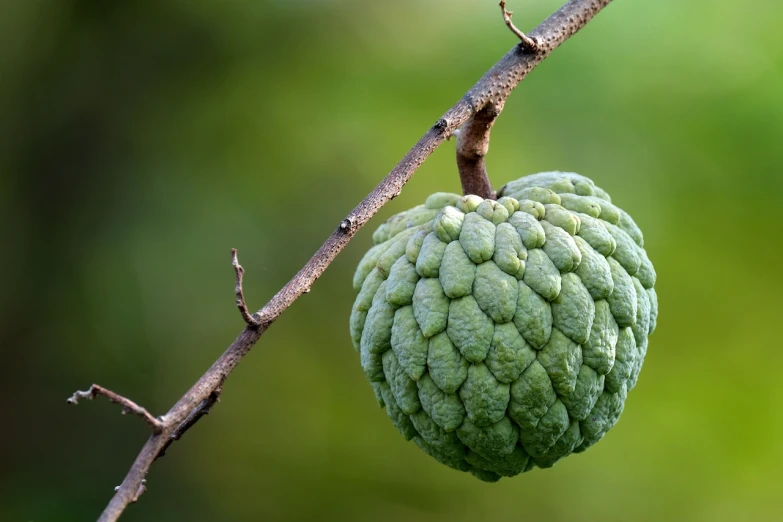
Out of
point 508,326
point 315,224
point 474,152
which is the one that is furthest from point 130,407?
point 315,224

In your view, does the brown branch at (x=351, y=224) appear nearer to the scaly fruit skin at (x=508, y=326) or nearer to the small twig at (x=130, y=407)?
the small twig at (x=130, y=407)

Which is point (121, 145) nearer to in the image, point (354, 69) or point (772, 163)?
point (354, 69)

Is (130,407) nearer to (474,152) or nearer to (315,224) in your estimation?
(474,152)

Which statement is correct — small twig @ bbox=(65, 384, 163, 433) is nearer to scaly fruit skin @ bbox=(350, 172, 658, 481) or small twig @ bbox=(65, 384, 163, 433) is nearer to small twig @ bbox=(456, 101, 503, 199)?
scaly fruit skin @ bbox=(350, 172, 658, 481)

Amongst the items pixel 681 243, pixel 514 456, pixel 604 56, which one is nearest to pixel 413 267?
pixel 514 456

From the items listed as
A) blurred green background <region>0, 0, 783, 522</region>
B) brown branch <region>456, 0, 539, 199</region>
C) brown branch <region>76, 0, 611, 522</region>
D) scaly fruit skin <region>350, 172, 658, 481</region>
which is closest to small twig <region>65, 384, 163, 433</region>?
brown branch <region>76, 0, 611, 522</region>

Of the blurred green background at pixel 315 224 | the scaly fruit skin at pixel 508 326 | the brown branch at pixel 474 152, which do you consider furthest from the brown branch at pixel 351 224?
the blurred green background at pixel 315 224

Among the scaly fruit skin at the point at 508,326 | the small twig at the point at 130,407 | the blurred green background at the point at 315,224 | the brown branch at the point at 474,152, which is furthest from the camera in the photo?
the blurred green background at the point at 315,224

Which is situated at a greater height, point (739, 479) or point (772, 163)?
point (772, 163)
